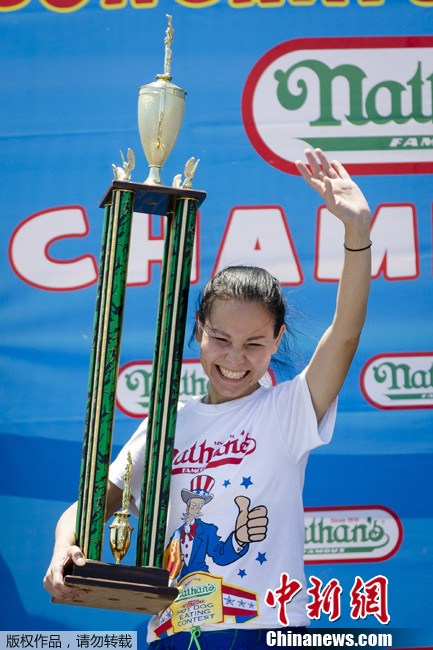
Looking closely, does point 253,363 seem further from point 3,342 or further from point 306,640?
point 3,342

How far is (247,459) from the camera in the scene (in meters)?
2.01

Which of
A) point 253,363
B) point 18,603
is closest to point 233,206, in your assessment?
point 253,363

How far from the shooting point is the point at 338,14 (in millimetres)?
2998

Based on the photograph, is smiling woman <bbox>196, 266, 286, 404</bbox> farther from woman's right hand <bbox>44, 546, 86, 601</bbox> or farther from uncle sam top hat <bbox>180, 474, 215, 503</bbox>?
woman's right hand <bbox>44, 546, 86, 601</bbox>

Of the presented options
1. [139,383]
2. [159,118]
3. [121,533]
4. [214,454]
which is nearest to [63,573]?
[121,533]

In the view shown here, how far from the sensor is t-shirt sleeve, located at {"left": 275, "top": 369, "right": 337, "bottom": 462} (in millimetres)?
2020

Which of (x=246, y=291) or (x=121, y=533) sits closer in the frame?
(x=121, y=533)

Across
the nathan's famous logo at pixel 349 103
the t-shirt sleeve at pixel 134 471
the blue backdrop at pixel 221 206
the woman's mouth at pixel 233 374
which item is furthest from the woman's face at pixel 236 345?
the nathan's famous logo at pixel 349 103

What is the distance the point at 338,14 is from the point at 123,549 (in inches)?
65.8

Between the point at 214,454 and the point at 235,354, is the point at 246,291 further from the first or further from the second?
the point at 214,454

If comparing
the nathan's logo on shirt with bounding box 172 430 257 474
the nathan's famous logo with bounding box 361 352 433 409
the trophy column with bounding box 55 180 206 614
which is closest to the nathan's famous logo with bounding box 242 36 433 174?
the nathan's famous logo with bounding box 361 352 433 409

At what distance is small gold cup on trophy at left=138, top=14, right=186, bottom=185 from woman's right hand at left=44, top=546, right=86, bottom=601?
67 centimetres

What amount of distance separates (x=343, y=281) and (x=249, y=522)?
0.46m

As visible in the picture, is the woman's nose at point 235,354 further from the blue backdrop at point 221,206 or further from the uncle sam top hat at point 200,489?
the blue backdrop at point 221,206
